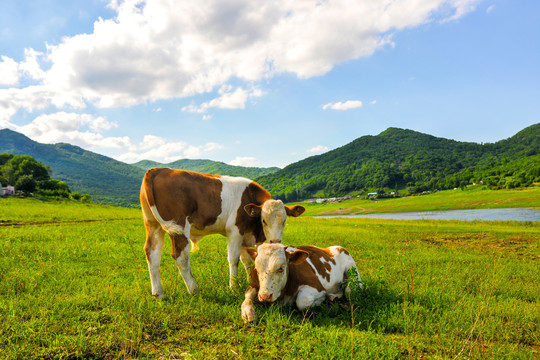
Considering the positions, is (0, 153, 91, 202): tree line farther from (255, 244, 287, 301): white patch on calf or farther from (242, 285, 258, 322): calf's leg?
(255, 244, 287, 301): white patch on calf

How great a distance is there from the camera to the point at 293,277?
4.65 m

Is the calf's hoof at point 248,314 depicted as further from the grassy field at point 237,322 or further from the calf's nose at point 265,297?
the calf's nose at point 265,297

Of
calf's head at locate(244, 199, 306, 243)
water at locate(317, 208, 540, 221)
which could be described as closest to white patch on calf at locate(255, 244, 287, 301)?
calf's head at locate(244, 199, 306, 243)

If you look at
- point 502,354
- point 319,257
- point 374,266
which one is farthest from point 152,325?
point 374,266

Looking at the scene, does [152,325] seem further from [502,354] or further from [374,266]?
[374,266]

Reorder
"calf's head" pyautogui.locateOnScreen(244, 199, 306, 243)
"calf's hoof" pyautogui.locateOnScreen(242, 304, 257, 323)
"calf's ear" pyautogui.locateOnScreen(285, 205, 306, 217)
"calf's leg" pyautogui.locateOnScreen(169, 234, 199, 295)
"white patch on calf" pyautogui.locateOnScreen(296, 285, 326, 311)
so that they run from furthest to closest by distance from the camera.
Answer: "calf's ear" pyautogui.locateOnScreen(285, 205, 306, 217) → "calf's leg" pyautogui.locateOnScreen(169, 234, 199, 295) → "calf's head" pyautogui.locateOnScreen(244, 199, 306, 243) → "white patch on calf" pyautogui.locateOnScreen(296, 285, 326, 311) → "calf's hoof" pyautogui.locateOnScreen(242, 304, 257, 323)

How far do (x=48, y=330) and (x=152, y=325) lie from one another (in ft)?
4.05

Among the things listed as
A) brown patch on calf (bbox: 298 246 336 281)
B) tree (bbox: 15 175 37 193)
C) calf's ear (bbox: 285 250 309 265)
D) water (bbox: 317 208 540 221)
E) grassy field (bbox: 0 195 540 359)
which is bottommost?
water (bbox: 317 208 540 221)

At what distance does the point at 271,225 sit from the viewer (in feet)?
16.4

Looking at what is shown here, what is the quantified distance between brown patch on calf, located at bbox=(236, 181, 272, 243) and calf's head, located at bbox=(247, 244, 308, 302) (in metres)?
1.25

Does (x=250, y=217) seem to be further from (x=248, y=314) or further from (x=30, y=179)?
(x=30, y=179)

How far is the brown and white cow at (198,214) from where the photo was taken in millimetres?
4996

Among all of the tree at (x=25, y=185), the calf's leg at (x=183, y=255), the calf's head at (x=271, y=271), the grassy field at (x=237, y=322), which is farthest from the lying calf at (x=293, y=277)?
the tree at (x=25, y=185)

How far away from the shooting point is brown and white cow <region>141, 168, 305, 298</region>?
500 cm
